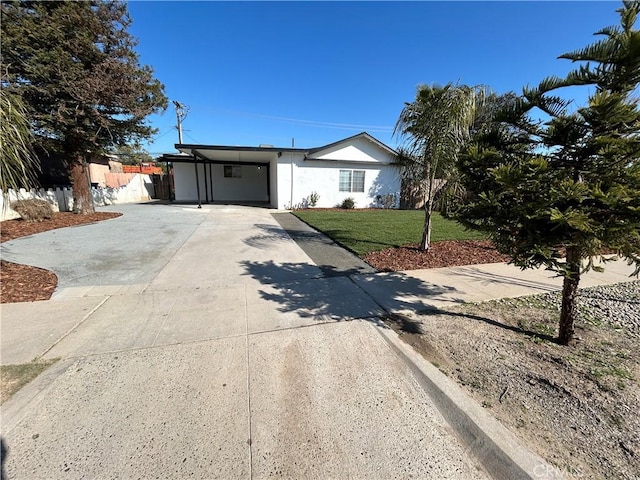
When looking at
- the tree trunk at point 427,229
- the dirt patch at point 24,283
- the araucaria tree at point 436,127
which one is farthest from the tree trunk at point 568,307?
the dirt patch at point 24,283

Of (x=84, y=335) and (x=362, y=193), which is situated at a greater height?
(x=362, y=193)

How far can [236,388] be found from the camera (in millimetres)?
2260

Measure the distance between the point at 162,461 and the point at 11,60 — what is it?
13015 mm

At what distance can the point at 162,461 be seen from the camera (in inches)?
65.4

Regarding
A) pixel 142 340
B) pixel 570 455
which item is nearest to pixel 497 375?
pixel 570 455

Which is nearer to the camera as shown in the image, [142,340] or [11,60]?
[142,340]

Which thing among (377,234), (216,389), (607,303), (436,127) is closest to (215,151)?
(377,234)

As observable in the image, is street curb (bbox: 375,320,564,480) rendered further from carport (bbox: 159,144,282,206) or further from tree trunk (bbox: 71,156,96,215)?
carport (bbox: 159,144,282,206)

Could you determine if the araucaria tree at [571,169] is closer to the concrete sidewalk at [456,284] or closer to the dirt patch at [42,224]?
the concrete sidewalk at [456,284]

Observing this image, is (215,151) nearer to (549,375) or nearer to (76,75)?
(76,75)

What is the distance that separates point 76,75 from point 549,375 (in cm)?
1393

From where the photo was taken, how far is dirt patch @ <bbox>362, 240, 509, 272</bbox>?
223 inches

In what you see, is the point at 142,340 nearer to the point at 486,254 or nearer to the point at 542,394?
the point at 542,394

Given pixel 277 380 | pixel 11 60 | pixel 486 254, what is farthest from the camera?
pixel 11 60
